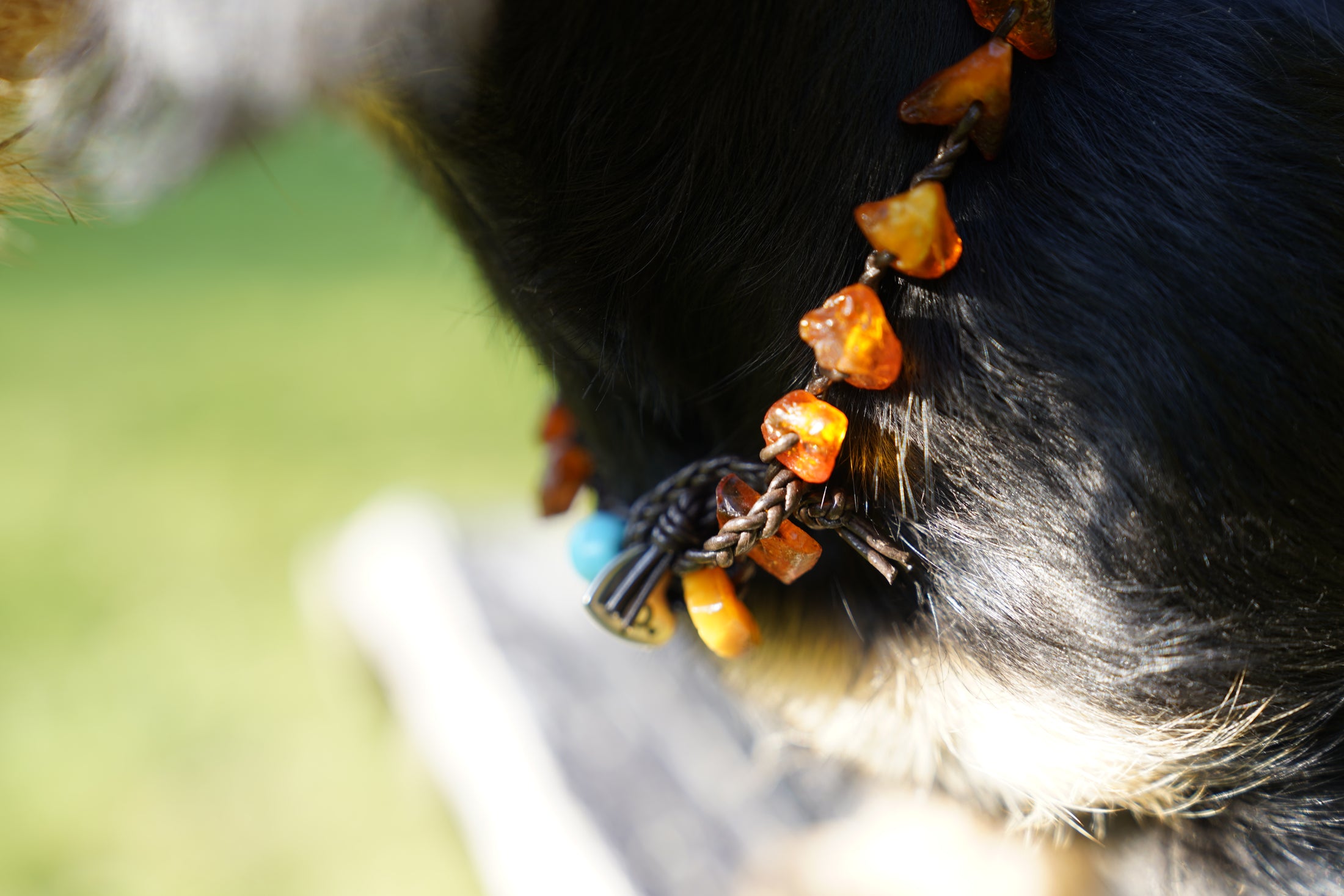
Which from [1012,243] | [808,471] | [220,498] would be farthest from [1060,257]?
[220,498]

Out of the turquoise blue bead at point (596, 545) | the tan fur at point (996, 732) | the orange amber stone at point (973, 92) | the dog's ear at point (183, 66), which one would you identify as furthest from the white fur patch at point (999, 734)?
the dog's ear at point (183, 66)

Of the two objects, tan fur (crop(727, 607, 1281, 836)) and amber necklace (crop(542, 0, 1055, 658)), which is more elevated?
amber necklace (crop(542, 0, 1055, 658))

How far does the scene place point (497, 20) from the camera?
0.37 m

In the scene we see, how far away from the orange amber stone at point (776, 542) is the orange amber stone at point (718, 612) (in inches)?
1.6

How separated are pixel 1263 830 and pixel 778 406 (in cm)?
31

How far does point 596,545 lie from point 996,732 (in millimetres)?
227

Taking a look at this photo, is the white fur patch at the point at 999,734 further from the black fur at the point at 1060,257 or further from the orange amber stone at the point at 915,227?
the orange amber stone at the point at 915,227

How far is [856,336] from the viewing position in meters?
0.39

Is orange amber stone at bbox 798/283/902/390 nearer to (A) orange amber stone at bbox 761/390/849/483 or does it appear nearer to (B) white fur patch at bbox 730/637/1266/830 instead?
(A) orange amber stone at bbox 761/390/849/483

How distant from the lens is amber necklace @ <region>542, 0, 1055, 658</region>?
0.37 metres

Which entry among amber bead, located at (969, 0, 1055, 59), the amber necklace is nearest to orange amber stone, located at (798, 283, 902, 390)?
the amber necklace

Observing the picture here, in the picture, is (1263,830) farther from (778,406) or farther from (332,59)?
(332,59)

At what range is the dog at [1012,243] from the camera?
0.38m

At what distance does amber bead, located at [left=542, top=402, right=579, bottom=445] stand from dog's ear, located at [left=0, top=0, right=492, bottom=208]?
28cm
